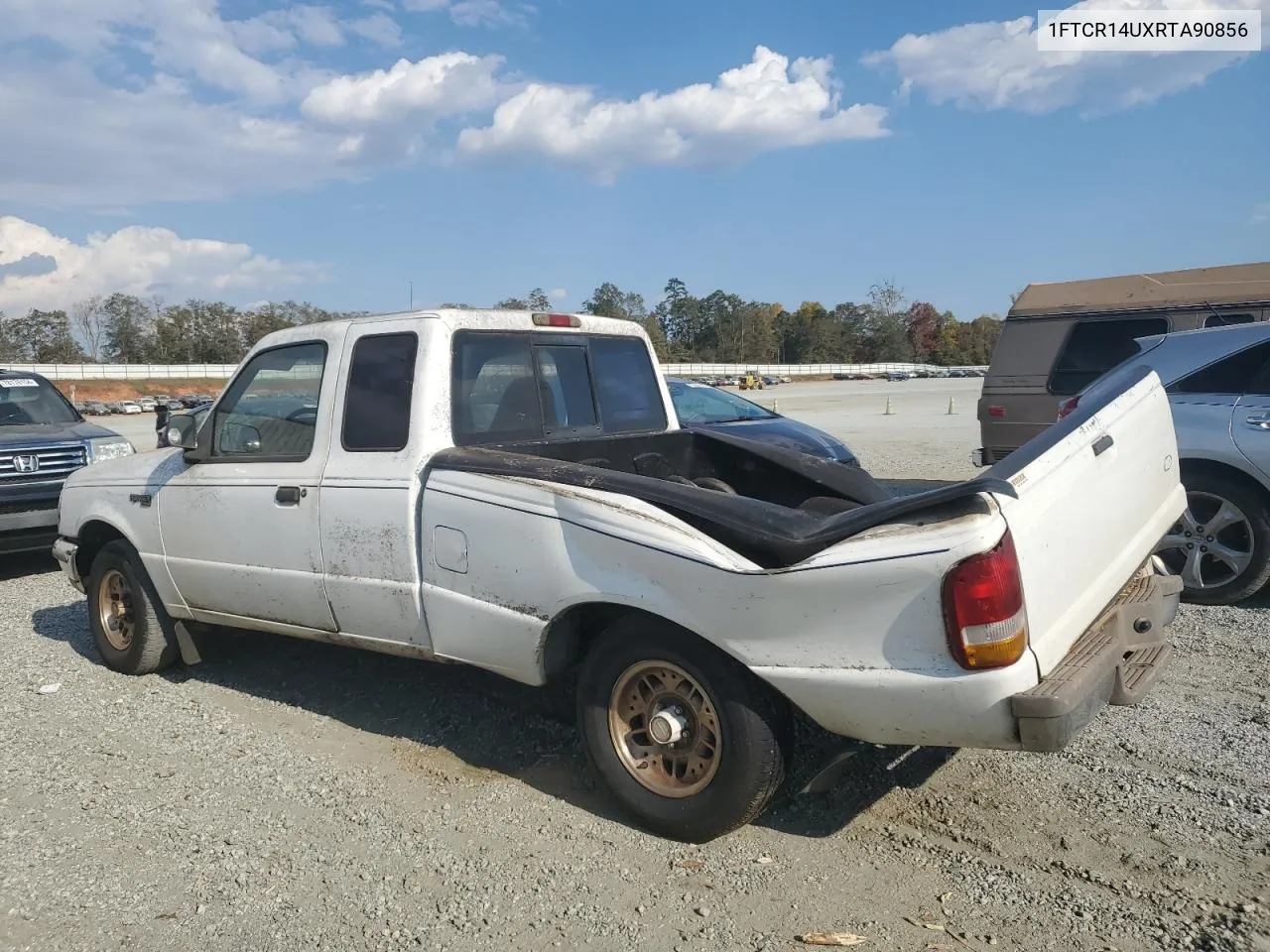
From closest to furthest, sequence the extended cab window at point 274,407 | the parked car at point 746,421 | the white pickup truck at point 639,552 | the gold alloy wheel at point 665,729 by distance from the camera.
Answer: the white pickup truck at point 639,552, the gold alloy wheel at point 665,729, the extended cab window at point 274,407, the parked car at point 746,421

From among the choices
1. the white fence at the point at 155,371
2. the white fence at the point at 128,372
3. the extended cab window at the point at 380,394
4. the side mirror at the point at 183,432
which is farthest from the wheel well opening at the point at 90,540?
the white fence at the point at 128,372

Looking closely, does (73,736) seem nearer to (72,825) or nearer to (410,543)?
(72,825)

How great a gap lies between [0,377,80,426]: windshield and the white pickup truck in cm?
513

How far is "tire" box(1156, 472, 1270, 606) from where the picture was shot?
238 inches

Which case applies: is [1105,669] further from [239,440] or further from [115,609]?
[115,609]

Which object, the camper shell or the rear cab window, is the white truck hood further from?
the camper shell

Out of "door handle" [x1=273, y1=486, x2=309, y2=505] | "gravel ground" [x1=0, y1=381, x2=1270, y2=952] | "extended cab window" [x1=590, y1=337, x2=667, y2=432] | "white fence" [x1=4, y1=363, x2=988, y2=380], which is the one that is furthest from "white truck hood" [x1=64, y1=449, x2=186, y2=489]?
"white fence" [x1=4, y1=363, x2=988, y2=380]

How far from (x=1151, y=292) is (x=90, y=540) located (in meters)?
9.54

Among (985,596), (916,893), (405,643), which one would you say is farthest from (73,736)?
(985,596)

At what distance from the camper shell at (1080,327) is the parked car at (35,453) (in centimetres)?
871

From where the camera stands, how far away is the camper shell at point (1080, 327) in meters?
9.43

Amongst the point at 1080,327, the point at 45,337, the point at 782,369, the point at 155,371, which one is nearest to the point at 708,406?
the point at 1080,327

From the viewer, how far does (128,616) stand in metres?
5.80

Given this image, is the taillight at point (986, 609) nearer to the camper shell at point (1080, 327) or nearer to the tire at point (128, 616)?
the tire at point (128, 616)
